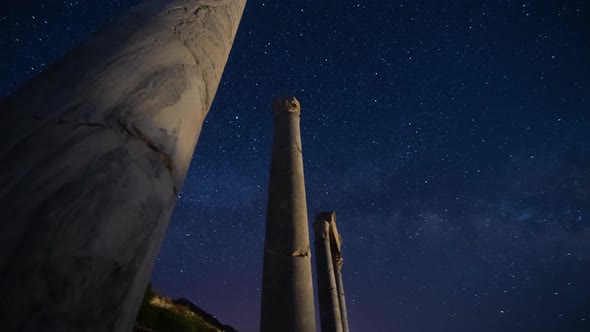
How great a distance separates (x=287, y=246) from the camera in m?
7.04

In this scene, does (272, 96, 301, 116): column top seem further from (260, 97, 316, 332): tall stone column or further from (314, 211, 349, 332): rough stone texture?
(314, 211, 349, 332): rough stone texture

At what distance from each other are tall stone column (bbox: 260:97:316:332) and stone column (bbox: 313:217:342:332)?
683 cm

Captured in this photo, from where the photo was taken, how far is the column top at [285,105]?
999 centimetres

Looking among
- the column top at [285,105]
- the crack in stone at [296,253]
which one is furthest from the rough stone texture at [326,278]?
the crack in stone at [296,253]

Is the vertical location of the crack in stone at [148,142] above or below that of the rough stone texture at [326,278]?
below

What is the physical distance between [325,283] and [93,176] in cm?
1329

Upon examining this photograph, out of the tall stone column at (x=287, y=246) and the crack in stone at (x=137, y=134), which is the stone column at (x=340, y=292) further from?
the crack in stone at (x=137, y=134)

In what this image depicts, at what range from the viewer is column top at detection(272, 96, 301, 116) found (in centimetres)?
999

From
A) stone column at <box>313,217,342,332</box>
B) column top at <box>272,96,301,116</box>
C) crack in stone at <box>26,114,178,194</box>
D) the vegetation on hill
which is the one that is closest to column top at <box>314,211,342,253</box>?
stone column at <box>313,217,342,332</box>

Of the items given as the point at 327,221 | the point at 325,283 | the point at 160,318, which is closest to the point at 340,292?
the point at 325,283

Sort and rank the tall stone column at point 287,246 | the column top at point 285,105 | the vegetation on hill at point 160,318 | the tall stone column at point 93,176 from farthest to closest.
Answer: the vegetation on hill at point 160,318, the column top at point 285,105, the tall stone column at point 287,246, the tall stone column at point 93,176

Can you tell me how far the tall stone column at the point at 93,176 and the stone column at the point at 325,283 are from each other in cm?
1258

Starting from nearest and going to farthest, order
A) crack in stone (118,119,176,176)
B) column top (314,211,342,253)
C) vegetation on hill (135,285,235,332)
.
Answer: crack in stone (118,119,176,176), vegetation on hill (135,285,235,332), column top (314,211,342,253)

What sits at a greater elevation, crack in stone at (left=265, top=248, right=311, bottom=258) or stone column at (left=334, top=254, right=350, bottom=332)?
stone column at (left=334, top=254, right=350, bottom=332)
